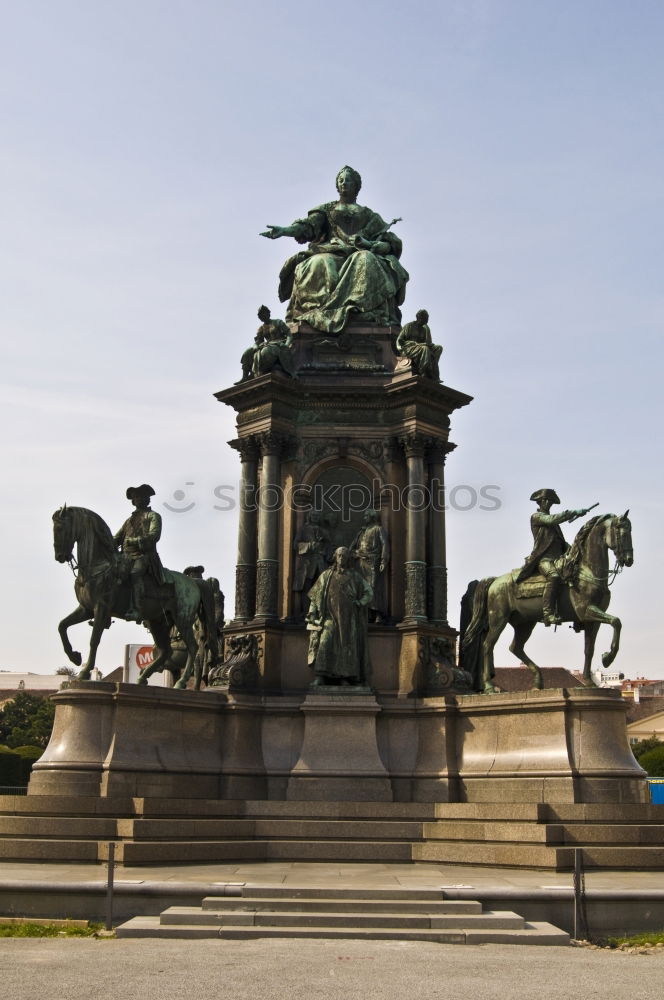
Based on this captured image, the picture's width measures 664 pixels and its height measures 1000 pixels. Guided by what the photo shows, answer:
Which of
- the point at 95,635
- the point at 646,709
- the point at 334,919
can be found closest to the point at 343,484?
the point at 95,635

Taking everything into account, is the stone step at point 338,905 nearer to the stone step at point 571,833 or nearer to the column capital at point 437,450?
the stone step at point 571,833

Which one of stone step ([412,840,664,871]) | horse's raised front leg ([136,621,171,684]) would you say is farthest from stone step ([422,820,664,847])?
horse's raised front leg ([136,621,171,684])

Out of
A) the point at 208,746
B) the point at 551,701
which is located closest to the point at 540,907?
the point at 551,701

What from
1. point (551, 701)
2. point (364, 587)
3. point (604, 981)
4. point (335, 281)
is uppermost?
point (335, 281)

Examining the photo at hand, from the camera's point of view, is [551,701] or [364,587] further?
[364,587]

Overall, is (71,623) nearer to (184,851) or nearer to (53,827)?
(53,827)

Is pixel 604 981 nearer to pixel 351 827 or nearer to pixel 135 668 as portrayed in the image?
pixel 351 827

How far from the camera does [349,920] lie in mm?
11844

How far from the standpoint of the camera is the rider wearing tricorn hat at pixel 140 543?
22.4 metres

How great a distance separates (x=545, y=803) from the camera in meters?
18.6

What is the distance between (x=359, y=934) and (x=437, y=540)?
44.0 ft

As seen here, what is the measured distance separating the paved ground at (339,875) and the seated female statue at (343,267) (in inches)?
517

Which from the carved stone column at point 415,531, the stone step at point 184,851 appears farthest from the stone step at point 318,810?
the carved stone column at point 415,531

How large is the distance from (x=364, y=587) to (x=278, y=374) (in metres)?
5.21
